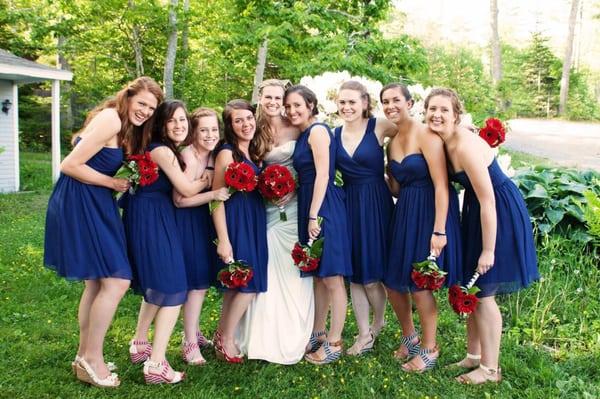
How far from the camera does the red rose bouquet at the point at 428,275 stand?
394cm

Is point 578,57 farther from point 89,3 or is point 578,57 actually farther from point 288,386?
point 288,386

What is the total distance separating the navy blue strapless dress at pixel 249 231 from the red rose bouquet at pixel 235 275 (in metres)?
0.09

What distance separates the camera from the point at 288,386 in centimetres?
412

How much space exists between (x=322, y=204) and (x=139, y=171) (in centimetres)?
141

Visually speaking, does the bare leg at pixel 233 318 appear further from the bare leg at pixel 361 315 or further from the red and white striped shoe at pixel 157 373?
the bare leg at pixel 361 315

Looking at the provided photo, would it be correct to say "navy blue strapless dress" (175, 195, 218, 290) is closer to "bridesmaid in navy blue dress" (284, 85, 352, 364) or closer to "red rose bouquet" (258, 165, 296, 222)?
"red rose bouquet" (258, 165, 296, 222)

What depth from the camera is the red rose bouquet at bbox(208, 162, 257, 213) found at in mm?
4039

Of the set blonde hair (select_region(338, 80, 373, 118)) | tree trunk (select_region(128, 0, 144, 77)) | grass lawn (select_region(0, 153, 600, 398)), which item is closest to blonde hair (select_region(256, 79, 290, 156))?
blonde hair (select_region(338, 80, 373, 118))

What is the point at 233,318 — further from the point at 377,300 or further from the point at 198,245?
the point at 377,300

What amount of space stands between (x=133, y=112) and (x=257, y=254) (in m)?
1.41

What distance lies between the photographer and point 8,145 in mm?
13883

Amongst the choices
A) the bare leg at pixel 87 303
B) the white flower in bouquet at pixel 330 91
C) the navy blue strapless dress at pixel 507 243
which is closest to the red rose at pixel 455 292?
the navy blue strapless dress at pixel 507 243

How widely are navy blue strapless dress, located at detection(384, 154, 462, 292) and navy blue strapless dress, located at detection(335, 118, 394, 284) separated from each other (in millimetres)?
232

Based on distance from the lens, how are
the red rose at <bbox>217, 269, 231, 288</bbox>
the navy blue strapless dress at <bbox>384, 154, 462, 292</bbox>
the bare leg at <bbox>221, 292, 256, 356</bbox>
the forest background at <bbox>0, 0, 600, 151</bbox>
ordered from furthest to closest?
the forest background at <bbox>0, 0, 600, 151</bbox> < the bare leg at <bbox>221, 292, 256, 356</bbox> < the red rose at <bbox>217, 269, 231, 288</bbox> < the navy blue strapless dress at <bbox>384, 154, 462, 292</bbox>
